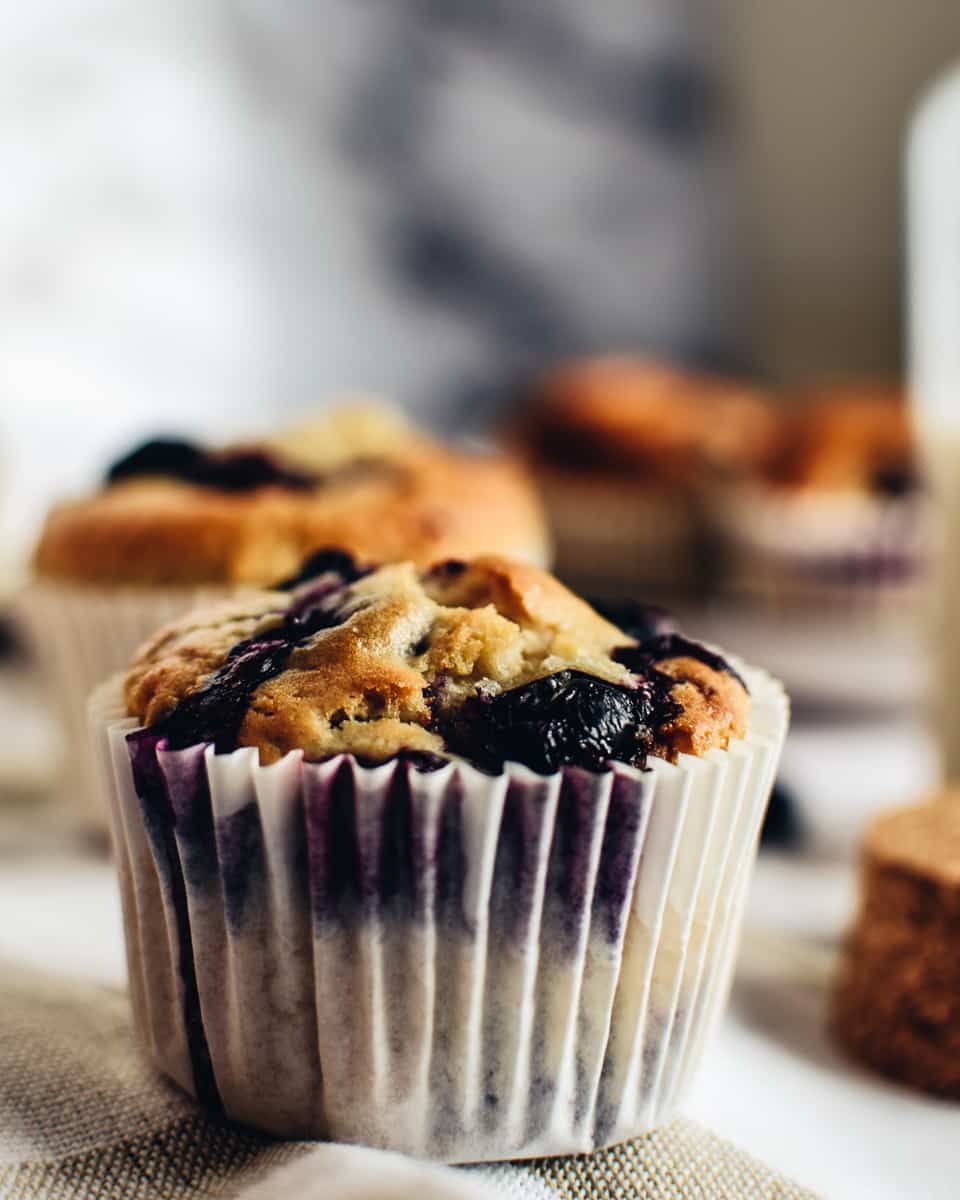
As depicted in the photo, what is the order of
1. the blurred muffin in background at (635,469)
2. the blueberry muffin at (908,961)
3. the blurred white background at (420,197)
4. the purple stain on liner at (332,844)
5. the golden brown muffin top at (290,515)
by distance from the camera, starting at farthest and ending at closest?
the blurred white background at (420,197) < the blurred muffin in background at (635,469) < the golden brown muffin top at (290,515) < the blueberry muffin at (908,961) < the purple stain on liner at (332,844)

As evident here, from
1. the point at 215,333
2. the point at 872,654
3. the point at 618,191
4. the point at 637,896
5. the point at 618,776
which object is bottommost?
the point at 872,654

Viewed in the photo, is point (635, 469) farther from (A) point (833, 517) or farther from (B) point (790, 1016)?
(B) point (790, 1016)

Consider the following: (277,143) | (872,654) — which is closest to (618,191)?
(277,143)

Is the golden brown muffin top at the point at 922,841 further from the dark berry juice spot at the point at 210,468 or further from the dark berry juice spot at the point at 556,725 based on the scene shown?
the dark berry juice spot at the point at 210,468

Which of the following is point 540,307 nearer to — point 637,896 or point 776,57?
point 776,57

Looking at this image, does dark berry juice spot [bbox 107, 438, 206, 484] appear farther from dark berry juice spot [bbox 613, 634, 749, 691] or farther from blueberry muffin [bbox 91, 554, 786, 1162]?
dark berry juice spot [bbox 613, 634, 749, 691]

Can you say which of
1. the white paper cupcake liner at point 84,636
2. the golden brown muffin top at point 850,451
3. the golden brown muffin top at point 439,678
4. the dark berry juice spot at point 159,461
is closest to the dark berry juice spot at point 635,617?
the golden brown muffin top at point 439,678
